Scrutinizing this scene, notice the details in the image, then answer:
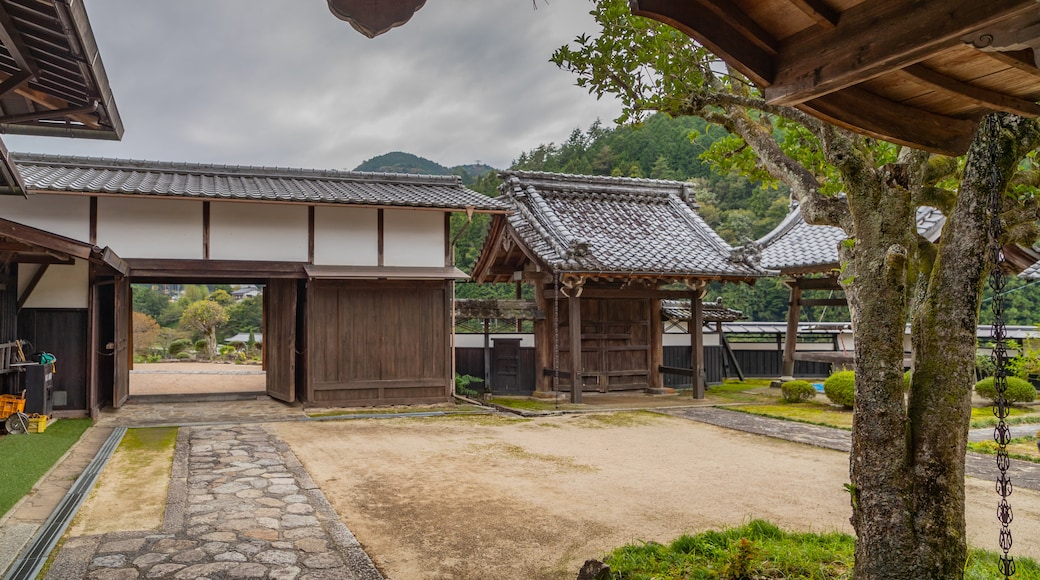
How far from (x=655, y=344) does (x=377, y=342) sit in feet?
20.8

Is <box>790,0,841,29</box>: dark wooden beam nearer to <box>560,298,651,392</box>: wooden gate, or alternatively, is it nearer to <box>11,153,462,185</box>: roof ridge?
<box>11,153,462,185</box>: roof ridge

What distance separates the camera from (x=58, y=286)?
10.6 metres

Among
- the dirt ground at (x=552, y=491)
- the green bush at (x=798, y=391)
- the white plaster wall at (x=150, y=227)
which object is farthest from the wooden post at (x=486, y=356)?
the green bush at (x=798, y=391)

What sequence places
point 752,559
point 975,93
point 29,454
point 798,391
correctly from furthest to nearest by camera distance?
point 798,391 → point 29,454 → point 752,559 → point 975,93

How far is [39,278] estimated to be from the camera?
1045cm

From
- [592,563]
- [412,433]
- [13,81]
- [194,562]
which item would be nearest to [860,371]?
[592,563]

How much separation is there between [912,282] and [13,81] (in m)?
5.83

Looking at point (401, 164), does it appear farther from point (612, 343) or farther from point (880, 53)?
point (880, 53)

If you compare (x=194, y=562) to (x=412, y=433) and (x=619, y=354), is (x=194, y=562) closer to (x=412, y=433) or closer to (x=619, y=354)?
(x=412, y=433)

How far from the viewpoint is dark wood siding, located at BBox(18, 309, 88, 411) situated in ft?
34.3

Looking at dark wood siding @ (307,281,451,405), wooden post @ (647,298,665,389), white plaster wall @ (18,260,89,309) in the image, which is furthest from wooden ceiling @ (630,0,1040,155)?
wooden post @ (647,298,665,389)

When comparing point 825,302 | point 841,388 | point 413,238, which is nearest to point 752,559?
point 413,238

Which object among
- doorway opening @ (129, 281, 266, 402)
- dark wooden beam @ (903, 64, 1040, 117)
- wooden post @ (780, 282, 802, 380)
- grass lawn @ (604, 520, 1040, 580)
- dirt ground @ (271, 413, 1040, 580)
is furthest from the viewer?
wooden post @ (780, 282, 802, 380)

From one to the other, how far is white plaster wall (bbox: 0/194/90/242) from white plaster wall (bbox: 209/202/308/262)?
1.88 metres
